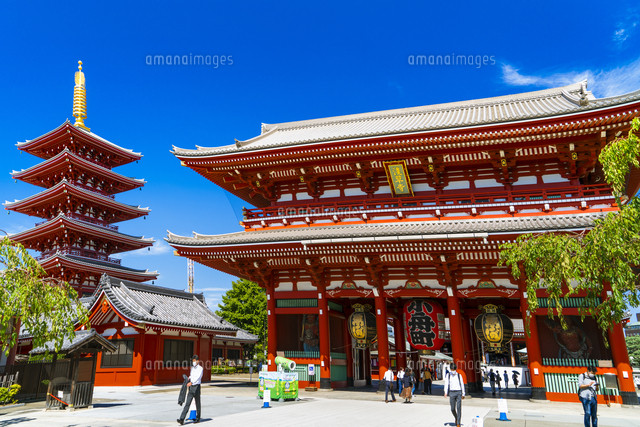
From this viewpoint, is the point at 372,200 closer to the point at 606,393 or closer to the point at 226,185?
the point at 226,185

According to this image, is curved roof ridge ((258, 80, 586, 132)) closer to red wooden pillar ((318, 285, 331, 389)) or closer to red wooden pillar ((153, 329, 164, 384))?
red wooden pillar ((318, 285, 331, 389))

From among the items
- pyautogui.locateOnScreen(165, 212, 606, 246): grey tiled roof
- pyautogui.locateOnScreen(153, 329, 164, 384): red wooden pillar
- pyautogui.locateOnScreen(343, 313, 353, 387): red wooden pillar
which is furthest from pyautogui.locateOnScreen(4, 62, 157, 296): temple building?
pyautogui.locateOnScreen(343, 313, 353, 387): red wooden pillar

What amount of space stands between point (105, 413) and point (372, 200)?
1384 centimetres

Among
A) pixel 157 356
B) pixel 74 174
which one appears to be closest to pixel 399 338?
pixel 157 356

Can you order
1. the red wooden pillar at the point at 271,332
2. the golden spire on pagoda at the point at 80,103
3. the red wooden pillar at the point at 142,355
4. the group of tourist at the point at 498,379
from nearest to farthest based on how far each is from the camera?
1. the red wooden pillar at the point at 271,332
2. the group of tourist at the point at 498,379
3. the red wooden pillar at the point at 142,355
4. the golden spire on pagoda at the point at 80,103

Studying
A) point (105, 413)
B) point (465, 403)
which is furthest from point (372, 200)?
point (105, 413)

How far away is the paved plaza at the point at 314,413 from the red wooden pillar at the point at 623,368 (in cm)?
56

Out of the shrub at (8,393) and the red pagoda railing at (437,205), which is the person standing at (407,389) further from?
the shrub at (8,393)

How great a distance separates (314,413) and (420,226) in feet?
28.7

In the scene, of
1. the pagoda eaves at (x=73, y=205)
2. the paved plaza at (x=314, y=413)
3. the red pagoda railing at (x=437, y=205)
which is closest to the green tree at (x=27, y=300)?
the paved plaza at (x=314, y=413)

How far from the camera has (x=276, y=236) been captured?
19.8 m

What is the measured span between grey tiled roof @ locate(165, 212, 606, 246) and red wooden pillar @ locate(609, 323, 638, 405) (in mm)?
4435

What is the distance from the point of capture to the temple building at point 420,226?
684 inches

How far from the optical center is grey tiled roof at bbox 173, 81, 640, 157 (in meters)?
21.6
